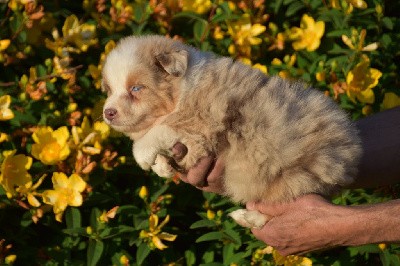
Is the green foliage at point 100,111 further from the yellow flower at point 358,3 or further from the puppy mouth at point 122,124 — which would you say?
the puppy mouth at point 122,124

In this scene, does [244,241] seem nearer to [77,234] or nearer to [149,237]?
[149,237]

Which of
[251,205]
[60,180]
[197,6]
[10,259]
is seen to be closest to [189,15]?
[197,6]

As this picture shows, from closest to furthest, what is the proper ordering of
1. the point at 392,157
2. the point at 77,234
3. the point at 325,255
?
the point at 392,157 → the point at 77,234 → the point at 325,255

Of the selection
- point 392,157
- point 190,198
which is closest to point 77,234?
point 190,198

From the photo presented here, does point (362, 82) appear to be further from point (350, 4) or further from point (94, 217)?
point (94, 217)

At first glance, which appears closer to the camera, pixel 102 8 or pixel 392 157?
pixel 392 157

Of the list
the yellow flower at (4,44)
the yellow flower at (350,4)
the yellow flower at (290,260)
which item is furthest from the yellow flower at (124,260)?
the yellow flower at (350,4)

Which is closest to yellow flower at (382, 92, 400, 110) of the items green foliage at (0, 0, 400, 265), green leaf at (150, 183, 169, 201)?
green foliage at (0, 0, 400, 265)
